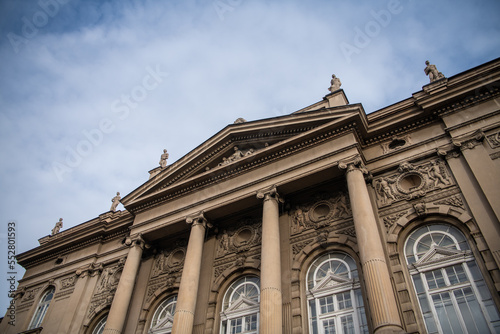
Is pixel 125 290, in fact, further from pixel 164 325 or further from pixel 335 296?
pixel 335 296

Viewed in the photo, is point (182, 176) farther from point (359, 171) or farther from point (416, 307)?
point (416, 307)

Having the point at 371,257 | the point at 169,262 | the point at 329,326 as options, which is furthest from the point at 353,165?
the point at 169,262

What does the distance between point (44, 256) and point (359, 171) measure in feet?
65.2

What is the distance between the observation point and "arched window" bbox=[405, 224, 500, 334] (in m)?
12.5

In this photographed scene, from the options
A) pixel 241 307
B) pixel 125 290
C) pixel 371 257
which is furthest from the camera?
pixel 125 290

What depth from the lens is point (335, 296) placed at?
15234 millimetres

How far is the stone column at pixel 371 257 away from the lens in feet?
39.6

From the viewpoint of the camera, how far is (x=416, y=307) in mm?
13367

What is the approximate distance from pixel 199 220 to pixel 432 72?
40.5 feet

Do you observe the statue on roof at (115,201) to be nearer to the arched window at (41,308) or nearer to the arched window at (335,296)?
the arched window at (41,308)

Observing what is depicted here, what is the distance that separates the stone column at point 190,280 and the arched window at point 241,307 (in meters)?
1.46

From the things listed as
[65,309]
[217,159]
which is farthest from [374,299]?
[65,309]

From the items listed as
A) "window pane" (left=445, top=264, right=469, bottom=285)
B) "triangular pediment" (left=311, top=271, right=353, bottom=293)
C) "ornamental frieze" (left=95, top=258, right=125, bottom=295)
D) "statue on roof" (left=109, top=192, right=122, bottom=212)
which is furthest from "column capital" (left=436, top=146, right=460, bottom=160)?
"statue on roof" (left=109, top=192, right=122, bottom=212)

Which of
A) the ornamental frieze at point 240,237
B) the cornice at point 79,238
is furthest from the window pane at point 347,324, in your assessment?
the cornice at point 79,238
